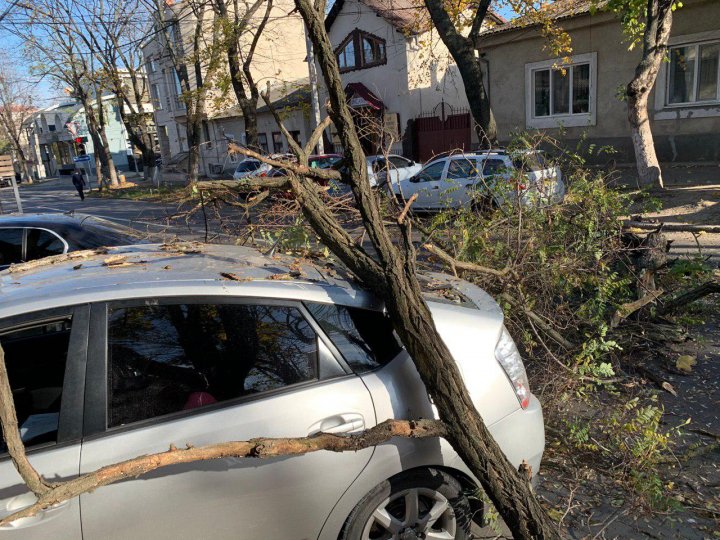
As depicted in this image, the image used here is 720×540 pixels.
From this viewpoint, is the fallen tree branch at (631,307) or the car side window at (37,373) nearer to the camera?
the car side window at (37,373)

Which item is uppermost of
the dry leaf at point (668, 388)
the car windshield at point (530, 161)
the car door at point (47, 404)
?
the car windshield at point (530, 161)

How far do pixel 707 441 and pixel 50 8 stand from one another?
27.2 meters

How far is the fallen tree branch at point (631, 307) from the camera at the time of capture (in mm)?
4629

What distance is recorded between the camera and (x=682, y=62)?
591 inches

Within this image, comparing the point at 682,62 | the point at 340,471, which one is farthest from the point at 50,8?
the point at 340,471

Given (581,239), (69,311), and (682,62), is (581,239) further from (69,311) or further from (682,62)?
(682,62)

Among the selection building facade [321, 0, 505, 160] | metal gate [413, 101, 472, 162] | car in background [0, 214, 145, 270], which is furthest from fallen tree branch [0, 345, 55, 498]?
metal gate [413, 101, 472, 162]

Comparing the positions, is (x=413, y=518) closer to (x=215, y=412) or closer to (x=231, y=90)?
(x=215, y=412)

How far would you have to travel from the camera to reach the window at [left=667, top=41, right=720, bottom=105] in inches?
580

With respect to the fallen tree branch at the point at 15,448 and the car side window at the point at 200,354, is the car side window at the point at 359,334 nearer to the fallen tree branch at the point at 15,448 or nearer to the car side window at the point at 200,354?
the car side window at the point at 200,354

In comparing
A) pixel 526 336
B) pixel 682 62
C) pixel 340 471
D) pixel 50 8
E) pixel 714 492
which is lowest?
pixel 714 492

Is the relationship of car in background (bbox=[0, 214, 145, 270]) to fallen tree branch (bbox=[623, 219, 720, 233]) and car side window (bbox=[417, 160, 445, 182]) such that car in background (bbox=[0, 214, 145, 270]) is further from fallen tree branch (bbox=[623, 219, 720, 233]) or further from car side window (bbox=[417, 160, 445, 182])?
car side window (bbox=[417, 160, 445, 182])

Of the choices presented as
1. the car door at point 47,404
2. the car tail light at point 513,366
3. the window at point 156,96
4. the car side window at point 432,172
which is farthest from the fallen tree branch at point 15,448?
Answer: the window at point 156,96

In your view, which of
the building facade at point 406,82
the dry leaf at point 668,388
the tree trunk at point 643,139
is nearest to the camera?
the dry leaf at point 668,388
